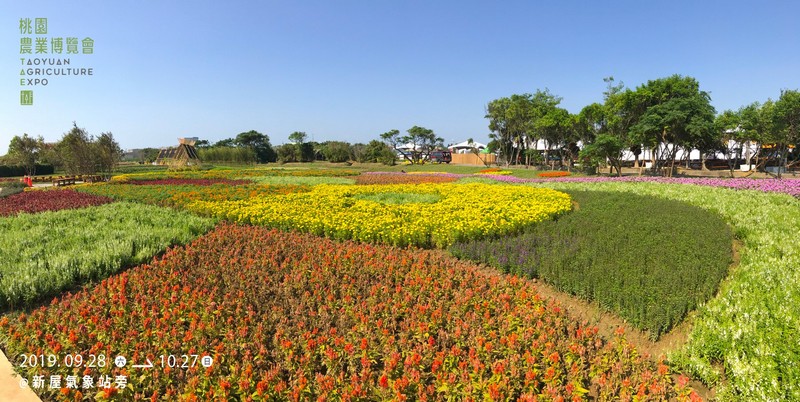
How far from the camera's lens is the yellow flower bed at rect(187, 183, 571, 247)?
797 cm

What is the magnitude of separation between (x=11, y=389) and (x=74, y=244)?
4.72 m

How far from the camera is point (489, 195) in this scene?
502 inches

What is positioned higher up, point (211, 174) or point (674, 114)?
point (674, 114)

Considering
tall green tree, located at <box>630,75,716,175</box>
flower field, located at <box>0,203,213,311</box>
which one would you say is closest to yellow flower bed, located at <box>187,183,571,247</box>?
flower field, located at <box>0,203,213,311</box>

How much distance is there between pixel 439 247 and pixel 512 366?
4.68 m

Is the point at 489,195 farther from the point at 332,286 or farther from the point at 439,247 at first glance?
the point at 332,286

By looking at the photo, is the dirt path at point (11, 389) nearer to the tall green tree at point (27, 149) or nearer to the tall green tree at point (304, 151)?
the tall green tree at point (27, 149)

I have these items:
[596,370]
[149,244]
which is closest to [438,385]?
[596,370]

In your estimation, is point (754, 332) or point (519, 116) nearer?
point (754, 332)

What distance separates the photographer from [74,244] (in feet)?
23.5

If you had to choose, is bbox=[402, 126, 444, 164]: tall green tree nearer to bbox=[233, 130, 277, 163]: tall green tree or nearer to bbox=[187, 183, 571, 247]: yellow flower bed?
bbox=[233, 130, 277, 163]: tall green tree

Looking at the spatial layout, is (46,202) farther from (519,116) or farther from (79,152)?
(519,116)

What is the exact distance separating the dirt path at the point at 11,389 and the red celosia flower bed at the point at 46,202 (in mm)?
10537

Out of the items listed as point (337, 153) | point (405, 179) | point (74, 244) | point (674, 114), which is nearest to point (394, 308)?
point (74, 244)
